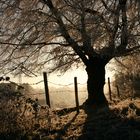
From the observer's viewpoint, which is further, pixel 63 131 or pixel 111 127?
pixel 63 131

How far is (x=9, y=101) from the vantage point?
12781 millimetres

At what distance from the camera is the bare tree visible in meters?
15.7

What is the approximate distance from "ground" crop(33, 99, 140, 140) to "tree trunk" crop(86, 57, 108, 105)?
3.81 metres

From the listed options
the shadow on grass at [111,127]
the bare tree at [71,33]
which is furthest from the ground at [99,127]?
the bare tree at [71,33]

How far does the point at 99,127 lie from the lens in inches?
520

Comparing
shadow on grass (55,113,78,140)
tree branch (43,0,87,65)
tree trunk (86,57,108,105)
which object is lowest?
shadow on grass (55,113,78,140)

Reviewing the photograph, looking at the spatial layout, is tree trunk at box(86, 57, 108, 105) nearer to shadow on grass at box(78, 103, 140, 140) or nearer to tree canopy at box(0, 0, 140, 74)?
tree canopy at box(0, 0, 140, 74)

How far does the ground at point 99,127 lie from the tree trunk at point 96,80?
12.5 feet

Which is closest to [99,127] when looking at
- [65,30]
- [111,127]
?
[111,127]

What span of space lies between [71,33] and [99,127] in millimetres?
5882

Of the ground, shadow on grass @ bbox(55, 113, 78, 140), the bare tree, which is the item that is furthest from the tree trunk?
shadow on grass @ bbox(55, 113, 78, 140)

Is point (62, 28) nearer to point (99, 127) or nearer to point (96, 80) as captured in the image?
point (96, 80)

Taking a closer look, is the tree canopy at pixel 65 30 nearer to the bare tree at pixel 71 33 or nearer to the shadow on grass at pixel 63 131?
the bare tree at pixel 71 33

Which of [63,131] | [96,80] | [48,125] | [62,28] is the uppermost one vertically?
[62,28]
